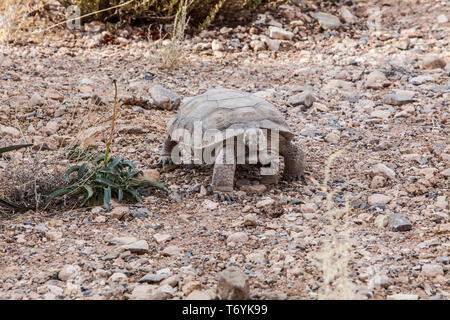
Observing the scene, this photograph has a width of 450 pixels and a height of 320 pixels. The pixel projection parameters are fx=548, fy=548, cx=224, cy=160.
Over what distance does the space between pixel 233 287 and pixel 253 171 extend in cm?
168

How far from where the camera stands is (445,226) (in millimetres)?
2842

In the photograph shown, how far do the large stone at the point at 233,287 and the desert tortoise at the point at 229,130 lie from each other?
1.26 metres

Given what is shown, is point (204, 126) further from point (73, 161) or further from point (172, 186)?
point (73, 161)

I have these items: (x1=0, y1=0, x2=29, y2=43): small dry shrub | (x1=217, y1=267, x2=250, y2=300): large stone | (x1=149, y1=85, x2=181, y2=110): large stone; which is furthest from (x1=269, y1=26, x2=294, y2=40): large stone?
(x1=217, y1=267, x2=250, y2=300): large stone

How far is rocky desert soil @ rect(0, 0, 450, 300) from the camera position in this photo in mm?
2443

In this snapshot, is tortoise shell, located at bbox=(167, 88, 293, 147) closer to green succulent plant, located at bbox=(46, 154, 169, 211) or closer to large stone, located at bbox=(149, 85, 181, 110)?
green succulent plant, located at bbox=(46, 154, 169, 211)

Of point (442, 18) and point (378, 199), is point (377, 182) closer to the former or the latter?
point (378, 199)

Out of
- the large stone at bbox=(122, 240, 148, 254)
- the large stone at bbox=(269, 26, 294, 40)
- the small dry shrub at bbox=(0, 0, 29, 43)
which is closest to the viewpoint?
the large stone at bbox=(122, 240, 148, 254)

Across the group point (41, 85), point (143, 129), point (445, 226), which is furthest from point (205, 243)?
point (41, 85)

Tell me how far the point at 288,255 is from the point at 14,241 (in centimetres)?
139

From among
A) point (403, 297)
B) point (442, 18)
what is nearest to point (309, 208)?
point (403, 297)

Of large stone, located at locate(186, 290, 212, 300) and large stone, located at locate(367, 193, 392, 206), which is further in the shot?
large stone, located at locate(367, 193, 392, 206)

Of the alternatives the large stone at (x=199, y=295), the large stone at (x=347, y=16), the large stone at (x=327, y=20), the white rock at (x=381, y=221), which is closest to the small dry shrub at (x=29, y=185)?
the large stone at (x=199, y=295)

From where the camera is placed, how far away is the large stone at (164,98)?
4754mm
